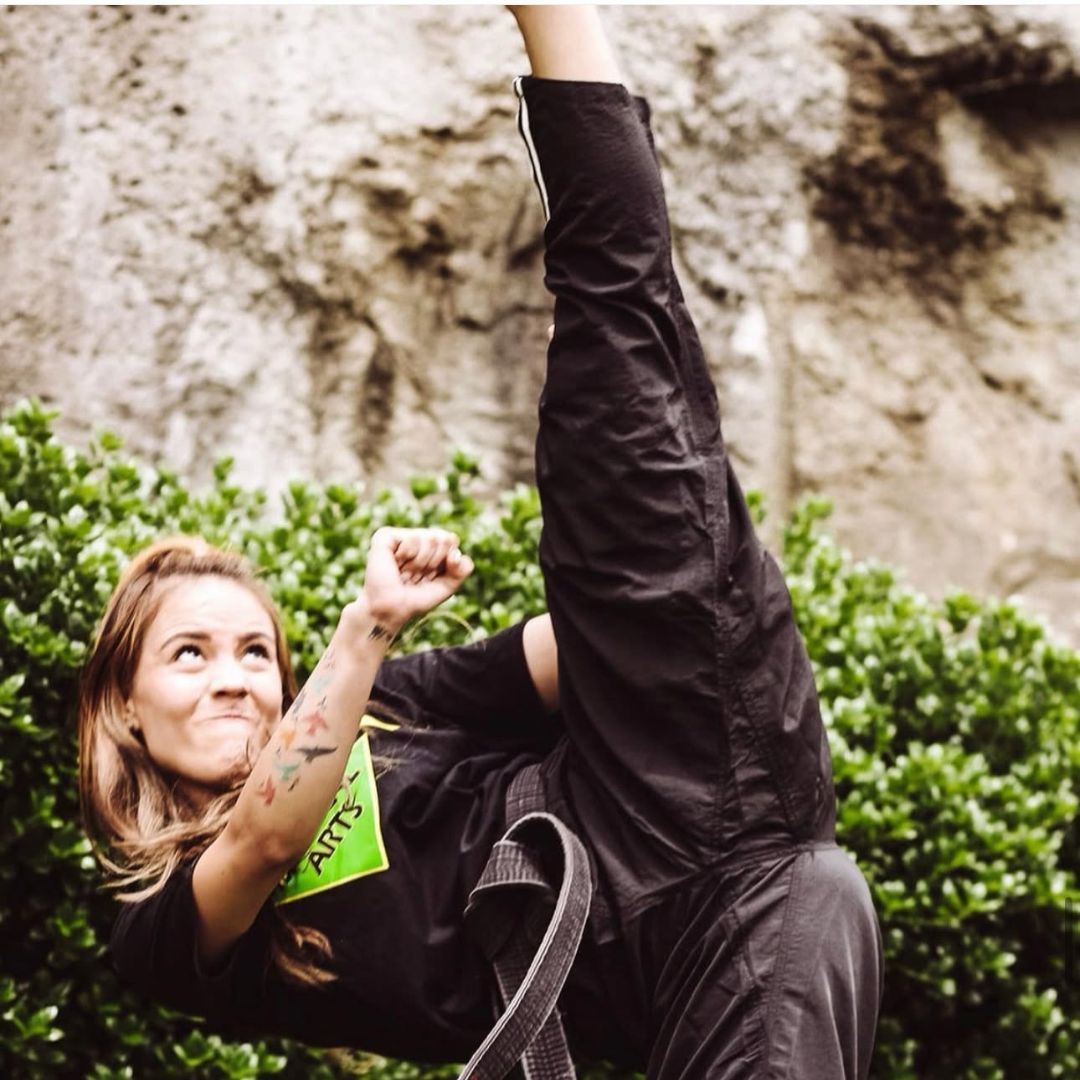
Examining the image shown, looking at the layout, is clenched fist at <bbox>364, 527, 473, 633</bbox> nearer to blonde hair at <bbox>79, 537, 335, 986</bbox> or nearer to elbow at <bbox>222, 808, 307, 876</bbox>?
elbow at <bbox>222, 808, 307, 876</bbox>

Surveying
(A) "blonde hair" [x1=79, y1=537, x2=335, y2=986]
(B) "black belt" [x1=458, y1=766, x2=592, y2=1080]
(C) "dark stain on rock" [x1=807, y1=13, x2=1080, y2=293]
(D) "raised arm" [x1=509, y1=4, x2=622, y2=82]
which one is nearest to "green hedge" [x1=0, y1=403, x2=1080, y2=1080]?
(A) "blonde hair" [x1=79, y1=537, x2=335, y2=986]

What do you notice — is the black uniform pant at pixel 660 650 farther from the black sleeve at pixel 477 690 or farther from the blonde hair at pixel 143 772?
the blonde hair at pixel 143 772

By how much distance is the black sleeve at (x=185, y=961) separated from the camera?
2301 millimetres

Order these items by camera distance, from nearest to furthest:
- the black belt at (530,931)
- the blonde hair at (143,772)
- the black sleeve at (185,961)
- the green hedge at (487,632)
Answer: the black belt at (530,931), the black sleeve at (185,961), the blonde hair at (143,772), the green hedge at (487,632)

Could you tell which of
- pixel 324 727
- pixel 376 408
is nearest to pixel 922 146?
pixel 376 408

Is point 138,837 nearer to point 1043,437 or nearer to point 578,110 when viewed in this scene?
point 578,110

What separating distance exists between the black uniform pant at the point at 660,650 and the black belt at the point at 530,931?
92 mm

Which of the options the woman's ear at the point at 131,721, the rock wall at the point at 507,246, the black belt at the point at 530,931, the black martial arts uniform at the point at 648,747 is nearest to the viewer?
the black belt at the point at 530,931

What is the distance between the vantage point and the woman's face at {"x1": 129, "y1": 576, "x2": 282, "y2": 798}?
2.51 metres

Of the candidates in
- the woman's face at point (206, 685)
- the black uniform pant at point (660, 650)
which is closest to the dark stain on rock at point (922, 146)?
the black uniform pant at point (660, 650)

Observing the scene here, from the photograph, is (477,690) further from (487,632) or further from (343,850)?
(487,632)

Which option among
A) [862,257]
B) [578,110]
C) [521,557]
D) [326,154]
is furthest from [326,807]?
[862,257]

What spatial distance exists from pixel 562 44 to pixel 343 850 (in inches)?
51.0

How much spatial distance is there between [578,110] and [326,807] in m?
1.07
